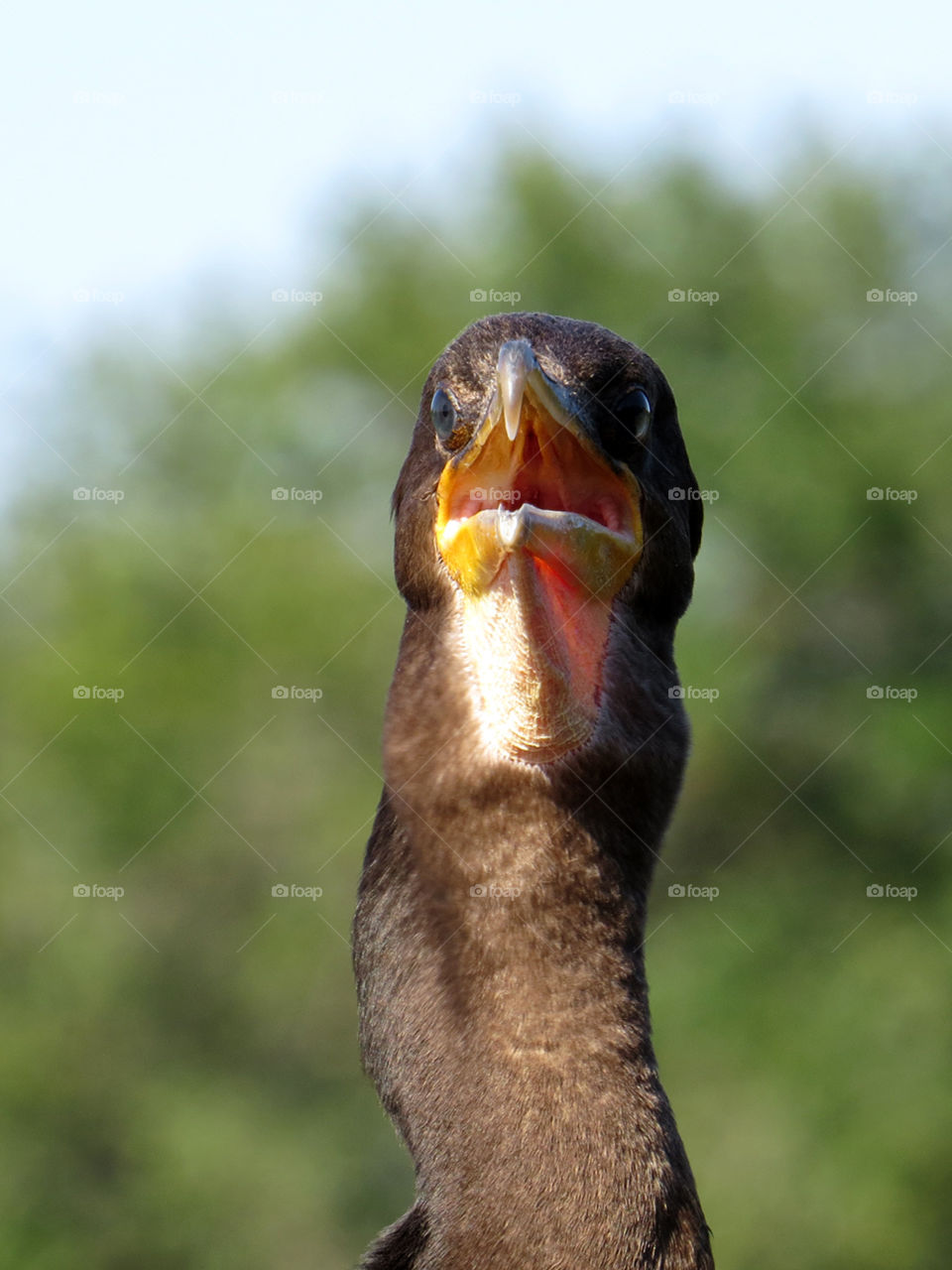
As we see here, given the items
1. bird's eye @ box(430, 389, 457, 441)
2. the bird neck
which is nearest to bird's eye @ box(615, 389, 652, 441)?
bird's eye @ box(430, 389, 457, 441)

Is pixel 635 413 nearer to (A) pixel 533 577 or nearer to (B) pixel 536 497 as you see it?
(B) pixel 536 497

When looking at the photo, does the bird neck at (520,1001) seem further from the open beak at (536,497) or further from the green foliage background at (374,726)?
the green foliage background at (374,726)

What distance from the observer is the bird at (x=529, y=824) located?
3336 millimetres

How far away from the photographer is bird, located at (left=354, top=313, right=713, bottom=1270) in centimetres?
334

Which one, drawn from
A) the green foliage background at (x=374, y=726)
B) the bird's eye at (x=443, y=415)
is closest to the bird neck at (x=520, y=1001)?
the bird's eye at (x=443, y=415)

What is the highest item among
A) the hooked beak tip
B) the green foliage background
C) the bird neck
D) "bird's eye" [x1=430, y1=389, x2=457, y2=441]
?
the hooked beak tip

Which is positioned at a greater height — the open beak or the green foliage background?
the open beak

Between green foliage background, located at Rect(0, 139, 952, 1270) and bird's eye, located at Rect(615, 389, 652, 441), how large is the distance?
2147 centimetres

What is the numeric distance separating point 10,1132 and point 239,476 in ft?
45.3

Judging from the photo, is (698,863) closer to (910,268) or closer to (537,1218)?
(910,268)

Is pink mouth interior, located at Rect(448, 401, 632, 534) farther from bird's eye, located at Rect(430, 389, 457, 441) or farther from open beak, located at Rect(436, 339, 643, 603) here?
bird's eye, located at Rect(430, 389, 457, 441)

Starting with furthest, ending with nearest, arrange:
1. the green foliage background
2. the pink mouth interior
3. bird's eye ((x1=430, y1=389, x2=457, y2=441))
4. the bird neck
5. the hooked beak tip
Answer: the green foliage background
bird's eye ((x1=430, y1=389, x2=457, y2=441))
the pink mouth interior
the hooked beak tip
the bird neck

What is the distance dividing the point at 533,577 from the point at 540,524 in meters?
0.12

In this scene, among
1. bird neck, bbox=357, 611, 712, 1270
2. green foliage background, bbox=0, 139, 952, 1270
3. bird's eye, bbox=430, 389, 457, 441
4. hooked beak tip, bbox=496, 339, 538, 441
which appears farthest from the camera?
green foliage background, bbox=0, 139, 952, 1270
